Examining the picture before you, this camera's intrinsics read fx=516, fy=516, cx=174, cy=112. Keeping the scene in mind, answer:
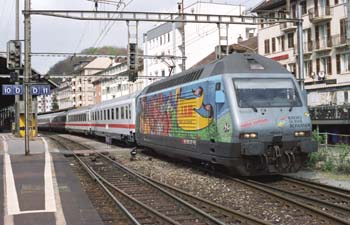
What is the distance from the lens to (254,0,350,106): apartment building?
3943cm

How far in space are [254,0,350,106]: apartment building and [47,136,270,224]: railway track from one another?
25955 mm

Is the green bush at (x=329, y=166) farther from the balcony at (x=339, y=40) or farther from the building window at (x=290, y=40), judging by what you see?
the building window at (x=290, y=40)

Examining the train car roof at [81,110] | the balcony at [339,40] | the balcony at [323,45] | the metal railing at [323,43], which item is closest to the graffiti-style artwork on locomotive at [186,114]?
the train car roof at [81,110]

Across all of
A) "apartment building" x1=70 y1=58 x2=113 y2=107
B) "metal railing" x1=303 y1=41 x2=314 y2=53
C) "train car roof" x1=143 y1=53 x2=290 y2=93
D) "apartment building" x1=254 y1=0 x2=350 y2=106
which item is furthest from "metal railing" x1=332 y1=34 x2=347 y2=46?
"apartment building" x1=70 y1=58 x2=113 y2=107

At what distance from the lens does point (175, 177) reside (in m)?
14.8

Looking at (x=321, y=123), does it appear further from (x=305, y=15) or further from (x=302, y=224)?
(x=302, y=224)

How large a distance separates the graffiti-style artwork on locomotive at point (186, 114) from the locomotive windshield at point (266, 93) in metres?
0.61

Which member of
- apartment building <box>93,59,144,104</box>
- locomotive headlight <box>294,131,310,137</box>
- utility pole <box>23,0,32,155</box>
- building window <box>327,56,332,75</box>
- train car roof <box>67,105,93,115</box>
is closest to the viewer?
locomotive headlight <box>294,131,310,137</box>

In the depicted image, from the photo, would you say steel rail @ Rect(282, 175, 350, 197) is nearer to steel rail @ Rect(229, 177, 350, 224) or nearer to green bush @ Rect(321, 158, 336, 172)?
steel rail @ Rect(229, 177, 350, 224)

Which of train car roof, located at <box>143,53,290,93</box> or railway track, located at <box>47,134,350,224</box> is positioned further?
train car roof, located at <box>143,53,290,93</box>

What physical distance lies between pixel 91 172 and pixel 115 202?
5287 mm

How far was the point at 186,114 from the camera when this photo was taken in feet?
50.0

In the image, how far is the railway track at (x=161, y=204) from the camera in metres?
8.88

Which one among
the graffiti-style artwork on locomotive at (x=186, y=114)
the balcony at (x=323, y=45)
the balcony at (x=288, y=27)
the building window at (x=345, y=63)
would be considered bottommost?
the graffiti-style artwork on locomotive at (x=186, y=114)
